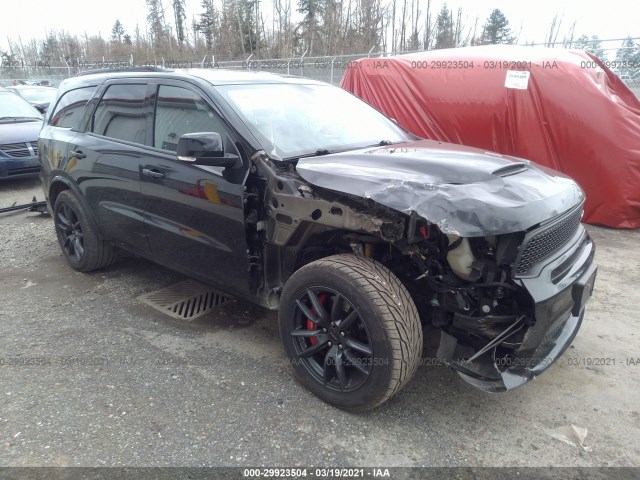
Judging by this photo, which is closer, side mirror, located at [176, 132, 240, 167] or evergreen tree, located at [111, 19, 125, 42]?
side mirror, located at [176, 132, 240, 167]

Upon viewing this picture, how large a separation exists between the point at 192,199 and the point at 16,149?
6.63 metres

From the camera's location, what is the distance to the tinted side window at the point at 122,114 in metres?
3.68

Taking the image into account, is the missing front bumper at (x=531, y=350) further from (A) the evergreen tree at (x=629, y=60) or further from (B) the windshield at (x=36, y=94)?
(B) the windshield at (x=36, y=94)

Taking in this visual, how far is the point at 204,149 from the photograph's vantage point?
8.91ft

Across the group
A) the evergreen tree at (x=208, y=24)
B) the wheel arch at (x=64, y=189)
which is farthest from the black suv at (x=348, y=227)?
the evergreen tree at (x=208, y=24)

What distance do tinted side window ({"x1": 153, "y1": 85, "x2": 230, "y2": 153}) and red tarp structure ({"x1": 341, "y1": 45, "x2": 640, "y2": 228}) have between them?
478 centimetres

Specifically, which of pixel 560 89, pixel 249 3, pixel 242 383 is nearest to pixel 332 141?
pixel 242 383

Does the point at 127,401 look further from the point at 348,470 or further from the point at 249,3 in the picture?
the point at 249,3

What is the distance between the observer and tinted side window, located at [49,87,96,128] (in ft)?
14.2

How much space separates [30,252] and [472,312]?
4968 mm

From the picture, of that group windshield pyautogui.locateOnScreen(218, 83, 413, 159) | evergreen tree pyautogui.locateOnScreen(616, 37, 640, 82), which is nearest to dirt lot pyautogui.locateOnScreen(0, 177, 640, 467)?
windshield pyautogui.locateOnScreen(218, 83, 413, 159)

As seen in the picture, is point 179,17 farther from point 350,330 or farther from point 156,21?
point 350,330

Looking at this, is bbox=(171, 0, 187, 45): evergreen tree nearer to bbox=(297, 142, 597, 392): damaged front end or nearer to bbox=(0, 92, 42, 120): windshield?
bbox=(0, 92, 42, 120): windshield

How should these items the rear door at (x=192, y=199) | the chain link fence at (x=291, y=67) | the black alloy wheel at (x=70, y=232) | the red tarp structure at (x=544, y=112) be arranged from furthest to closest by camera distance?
the chain link fence at (x=291, y=67) < the red tarp structure at (x=544, y=112) < the black alloy wheel at (x=70, y=232) < the rear door at (x=192, y=199)
